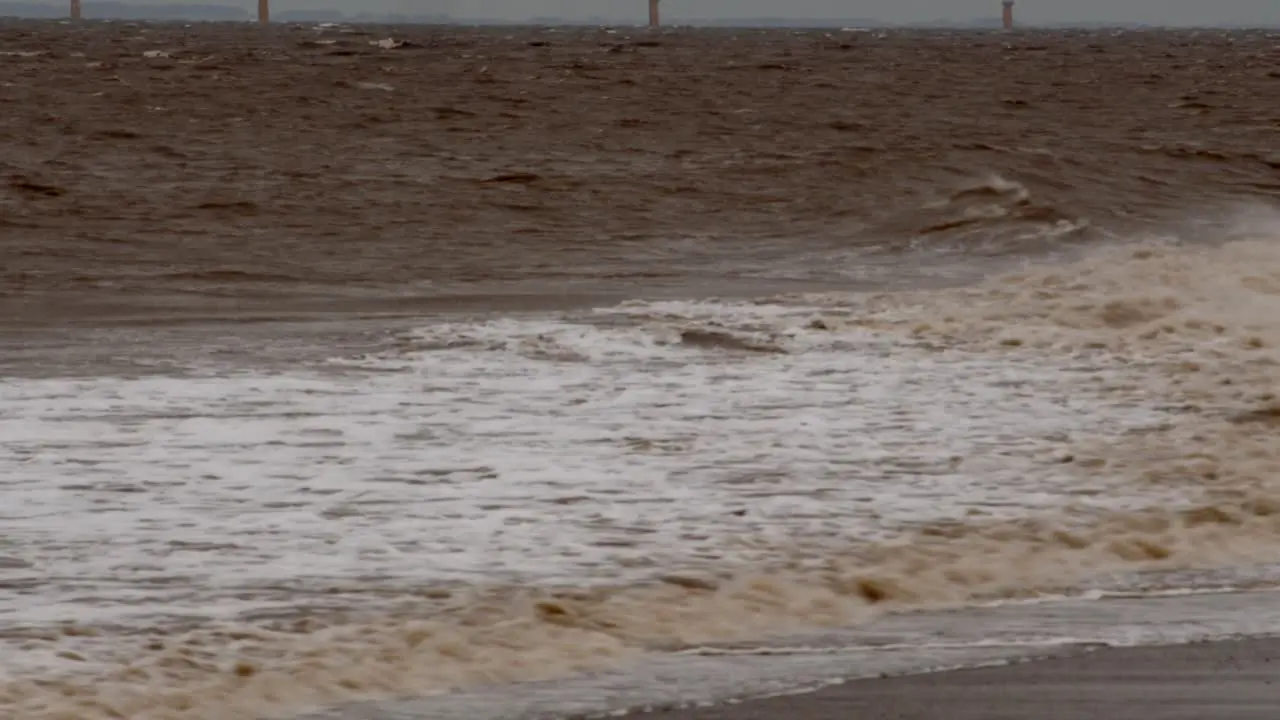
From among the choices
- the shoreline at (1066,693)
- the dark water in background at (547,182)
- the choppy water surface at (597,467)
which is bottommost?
the dark water in background at (547,182)

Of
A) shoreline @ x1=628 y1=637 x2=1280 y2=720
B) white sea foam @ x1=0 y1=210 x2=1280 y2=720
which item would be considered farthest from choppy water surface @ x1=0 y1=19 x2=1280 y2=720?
shoreline @ x1=628 y1=637 x2=1280 y2=720

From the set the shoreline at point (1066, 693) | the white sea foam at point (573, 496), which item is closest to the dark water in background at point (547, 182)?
the white sea foam at point (573, 496)

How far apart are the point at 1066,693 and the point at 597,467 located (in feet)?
9.24

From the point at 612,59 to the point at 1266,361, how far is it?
49.2 m

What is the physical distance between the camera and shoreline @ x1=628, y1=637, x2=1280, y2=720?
4.25 m

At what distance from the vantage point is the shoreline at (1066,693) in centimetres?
425

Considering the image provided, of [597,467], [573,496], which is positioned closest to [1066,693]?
[573,496]

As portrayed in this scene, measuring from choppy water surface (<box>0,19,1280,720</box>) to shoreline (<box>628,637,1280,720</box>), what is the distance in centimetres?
15

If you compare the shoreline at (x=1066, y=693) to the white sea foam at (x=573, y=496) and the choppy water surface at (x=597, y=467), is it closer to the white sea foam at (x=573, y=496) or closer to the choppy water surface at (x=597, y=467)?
the choppy water surface at (x=597, y=467)

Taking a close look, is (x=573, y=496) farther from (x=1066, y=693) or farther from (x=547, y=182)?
(x=547, y=182)

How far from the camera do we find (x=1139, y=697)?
14.3 feet

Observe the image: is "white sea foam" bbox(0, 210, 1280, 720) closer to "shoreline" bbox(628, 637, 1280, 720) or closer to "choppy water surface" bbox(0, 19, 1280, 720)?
"choppy water surface" bbox(0, 19, 1280, 720)

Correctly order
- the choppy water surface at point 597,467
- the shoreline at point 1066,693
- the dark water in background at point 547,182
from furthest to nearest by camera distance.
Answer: the dark water in background at point 547,182, the choppy water surface at point 597,467, the shoreline at point 1066,693

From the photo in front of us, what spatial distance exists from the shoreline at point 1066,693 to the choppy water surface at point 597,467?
0.15 metres
